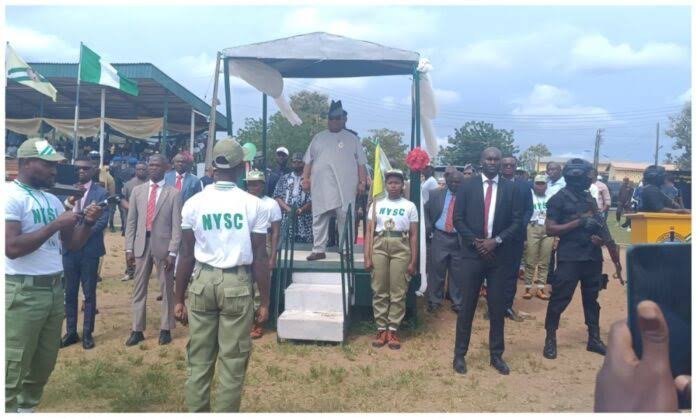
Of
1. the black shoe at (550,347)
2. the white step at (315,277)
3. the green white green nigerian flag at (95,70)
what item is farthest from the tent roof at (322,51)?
the green white green nigerian flag at (95,70)

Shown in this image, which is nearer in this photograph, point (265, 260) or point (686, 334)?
point (686, 334)

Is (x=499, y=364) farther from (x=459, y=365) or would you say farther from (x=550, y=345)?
(x=550, y=345)

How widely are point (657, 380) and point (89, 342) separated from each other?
538cm

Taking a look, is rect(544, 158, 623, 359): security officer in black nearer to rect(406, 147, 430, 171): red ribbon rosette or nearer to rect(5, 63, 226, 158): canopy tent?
rect(406, 147, 430, 171): red ribbon rosette

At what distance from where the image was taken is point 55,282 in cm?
355

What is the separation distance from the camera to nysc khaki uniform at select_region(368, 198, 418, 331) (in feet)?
19.0

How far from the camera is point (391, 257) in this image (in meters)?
5.81

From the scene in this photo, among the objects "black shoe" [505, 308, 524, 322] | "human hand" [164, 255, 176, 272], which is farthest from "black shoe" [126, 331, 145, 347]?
"black shoe" [505, 308, 524, 322]

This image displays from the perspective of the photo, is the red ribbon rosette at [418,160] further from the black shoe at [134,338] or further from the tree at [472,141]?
the tree at [472,141]

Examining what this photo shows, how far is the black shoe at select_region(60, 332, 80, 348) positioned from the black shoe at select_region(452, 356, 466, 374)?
370 centimetres

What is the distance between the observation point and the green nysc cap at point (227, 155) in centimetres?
349

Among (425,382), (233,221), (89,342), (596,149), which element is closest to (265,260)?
(233,221)

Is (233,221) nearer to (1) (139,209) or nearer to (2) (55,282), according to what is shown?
(2) (55,282)

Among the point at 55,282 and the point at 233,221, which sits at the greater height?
the point at 233,221
